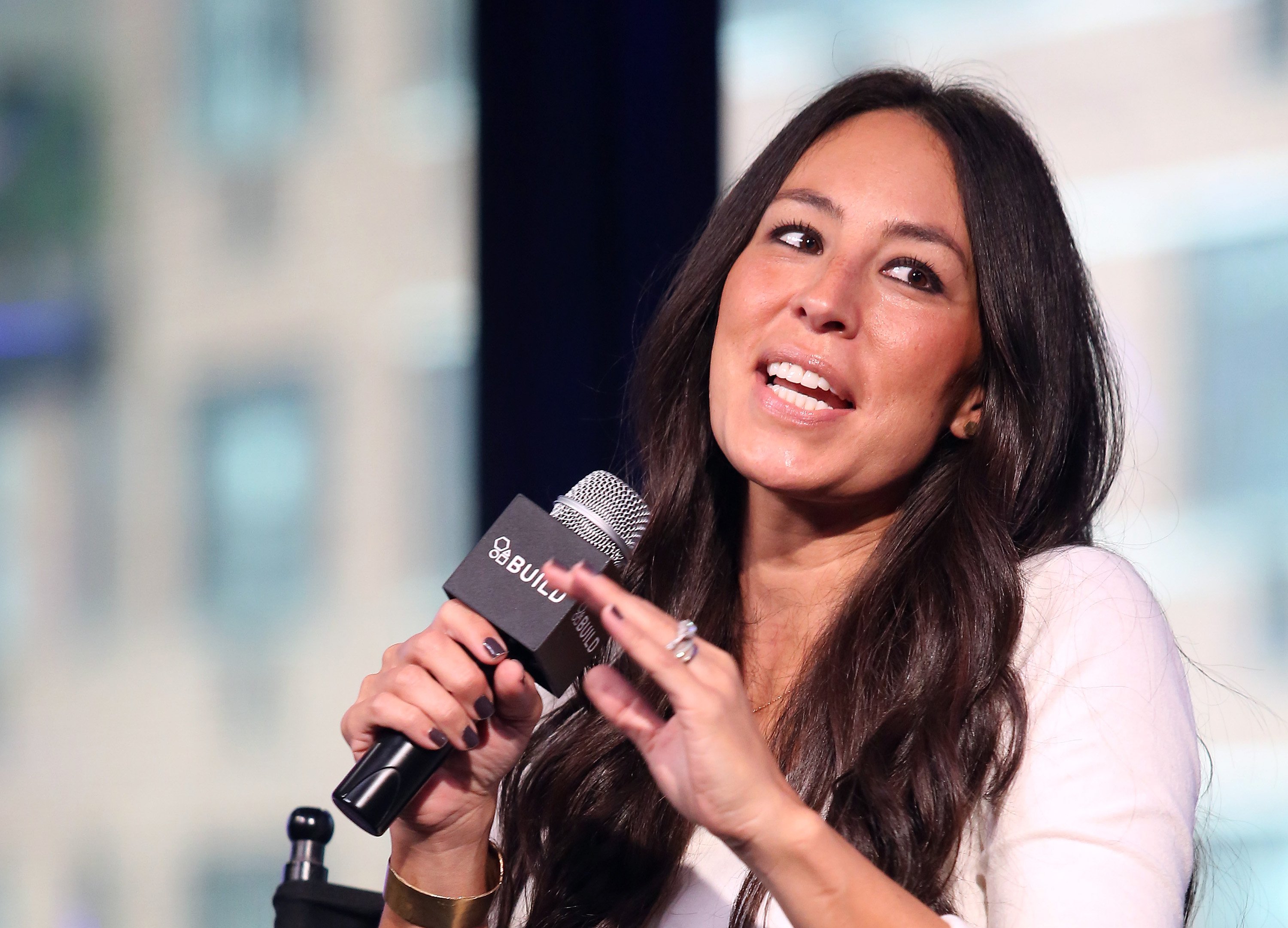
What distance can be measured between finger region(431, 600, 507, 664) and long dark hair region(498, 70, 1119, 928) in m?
0.37

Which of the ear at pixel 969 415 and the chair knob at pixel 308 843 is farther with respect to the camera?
the ear at pixel 969 415

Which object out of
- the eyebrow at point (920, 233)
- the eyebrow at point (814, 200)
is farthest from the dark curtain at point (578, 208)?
the eyebrow at point (920, 233)

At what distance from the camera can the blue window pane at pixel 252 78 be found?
302 centimetres

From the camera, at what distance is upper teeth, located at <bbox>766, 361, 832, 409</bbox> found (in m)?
1.51

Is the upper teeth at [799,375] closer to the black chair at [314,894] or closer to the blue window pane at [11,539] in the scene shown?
the black chair at [314,894]

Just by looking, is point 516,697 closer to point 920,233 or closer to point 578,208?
point 920,233

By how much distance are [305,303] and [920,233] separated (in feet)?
5.73

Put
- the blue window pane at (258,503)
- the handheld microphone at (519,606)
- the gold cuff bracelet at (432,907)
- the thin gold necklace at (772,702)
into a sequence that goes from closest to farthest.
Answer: the handheld microphone at (519,606) < the gold cuff bracelet at (432,907) < the thin gold necklace at (772,702) < the blue window pane at (258,503)

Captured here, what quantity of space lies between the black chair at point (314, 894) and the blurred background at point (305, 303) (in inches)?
43.3

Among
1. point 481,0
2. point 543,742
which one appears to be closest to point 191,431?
Result: point 481,0

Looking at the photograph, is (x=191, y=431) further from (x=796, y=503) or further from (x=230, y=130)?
(x=796, y=503)

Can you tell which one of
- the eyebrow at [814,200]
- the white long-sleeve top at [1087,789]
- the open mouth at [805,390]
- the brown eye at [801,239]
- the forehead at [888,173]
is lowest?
the white long-sleeve top at [1087,789]

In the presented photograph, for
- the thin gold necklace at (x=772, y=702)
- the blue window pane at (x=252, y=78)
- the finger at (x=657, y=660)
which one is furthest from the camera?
the blue window pane at (x=252, y=78)

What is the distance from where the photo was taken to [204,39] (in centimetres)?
309
